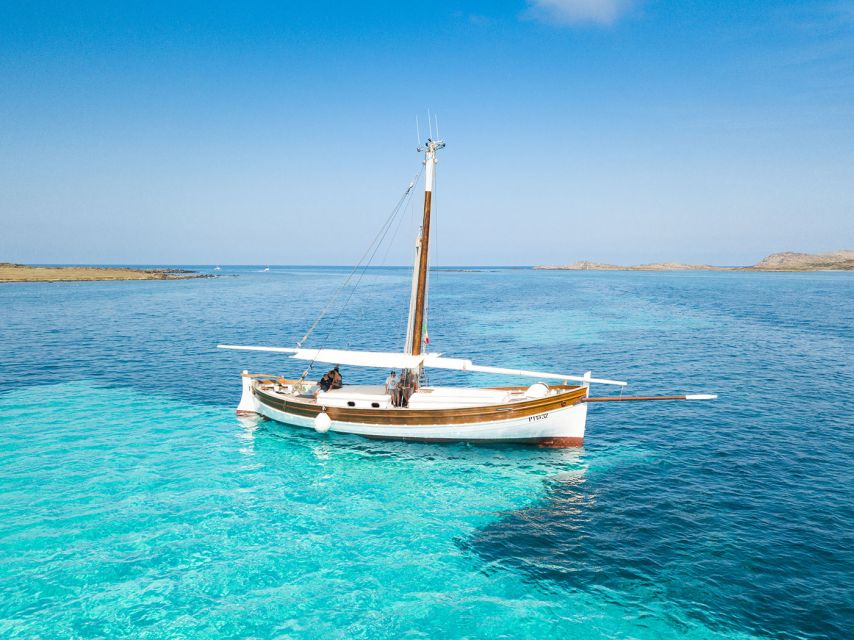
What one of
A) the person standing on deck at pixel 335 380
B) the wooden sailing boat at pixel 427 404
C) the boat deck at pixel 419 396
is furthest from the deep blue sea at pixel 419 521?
the person standing on deck at pixel 335 380

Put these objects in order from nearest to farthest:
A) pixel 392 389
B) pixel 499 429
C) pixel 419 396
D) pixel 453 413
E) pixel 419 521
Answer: pixel 419 521
pixel 453 413
pixel 499 429
pixel 419 396
pixel 392 389

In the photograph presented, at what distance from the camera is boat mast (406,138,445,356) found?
27.2 metres

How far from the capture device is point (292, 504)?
1952 cm

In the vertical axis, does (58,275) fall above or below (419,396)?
above

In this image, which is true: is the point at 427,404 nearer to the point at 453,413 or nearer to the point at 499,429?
the point at 453,413

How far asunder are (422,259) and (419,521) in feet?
47.2

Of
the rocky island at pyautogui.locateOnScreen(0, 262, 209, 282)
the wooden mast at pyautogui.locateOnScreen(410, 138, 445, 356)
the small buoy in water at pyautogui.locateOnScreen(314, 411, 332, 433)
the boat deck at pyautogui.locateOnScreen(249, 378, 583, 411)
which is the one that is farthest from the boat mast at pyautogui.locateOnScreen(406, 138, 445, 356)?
the rocky island at pyautogui.locateOnScreen(0, 262, 209, 282)

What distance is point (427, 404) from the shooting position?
25.7 metres

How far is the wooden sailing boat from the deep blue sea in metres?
1.05

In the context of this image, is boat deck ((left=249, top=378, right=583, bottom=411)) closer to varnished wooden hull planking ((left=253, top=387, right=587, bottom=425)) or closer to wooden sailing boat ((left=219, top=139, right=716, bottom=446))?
wooden sailing boat ((left=219, top=139, right=716, bottom=446))

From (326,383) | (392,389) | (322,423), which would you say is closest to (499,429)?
(392,389)

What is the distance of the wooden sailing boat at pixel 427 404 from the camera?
24.5m

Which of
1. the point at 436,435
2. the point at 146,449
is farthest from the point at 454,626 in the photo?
the point at 146,449

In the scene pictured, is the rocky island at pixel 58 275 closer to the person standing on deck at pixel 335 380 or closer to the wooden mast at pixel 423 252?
the person standing on deck at pixel 335 380
